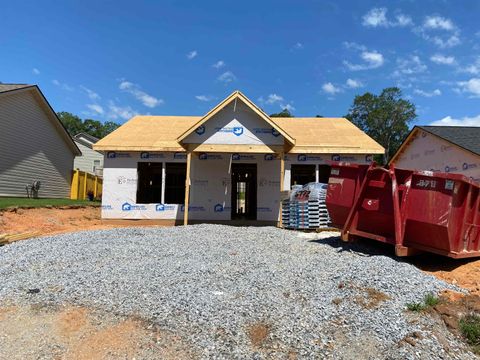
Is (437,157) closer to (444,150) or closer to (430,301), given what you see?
(444,150)

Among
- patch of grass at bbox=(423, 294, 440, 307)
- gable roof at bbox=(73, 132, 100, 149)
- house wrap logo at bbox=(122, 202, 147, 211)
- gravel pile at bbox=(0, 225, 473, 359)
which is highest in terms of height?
gable roof at bbox=(73, 132, 100, 149)

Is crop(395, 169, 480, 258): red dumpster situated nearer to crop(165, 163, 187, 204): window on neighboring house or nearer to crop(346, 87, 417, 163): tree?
crop(165, 163, 187, 204): window on neighboring house

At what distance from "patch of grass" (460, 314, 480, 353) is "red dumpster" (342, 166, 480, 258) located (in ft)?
7.20

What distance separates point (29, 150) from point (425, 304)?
2228 cm

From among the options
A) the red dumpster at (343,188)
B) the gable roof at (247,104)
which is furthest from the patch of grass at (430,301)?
the gable roof at (247,104)

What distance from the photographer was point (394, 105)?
60312 millimetres

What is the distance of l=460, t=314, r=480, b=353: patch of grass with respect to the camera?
13.7ft

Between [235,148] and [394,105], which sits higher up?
[394,105]

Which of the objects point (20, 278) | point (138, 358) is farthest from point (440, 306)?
point (20, 278)

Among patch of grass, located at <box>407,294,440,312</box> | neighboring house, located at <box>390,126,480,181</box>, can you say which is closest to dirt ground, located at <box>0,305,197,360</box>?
patch of grass, located at <box>407,294,440,312</box>

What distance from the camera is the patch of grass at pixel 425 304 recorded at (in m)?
4.86

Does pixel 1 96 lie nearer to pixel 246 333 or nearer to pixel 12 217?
pixel 12 217

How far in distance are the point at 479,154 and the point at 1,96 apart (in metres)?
23.8

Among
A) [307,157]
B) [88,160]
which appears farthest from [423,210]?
[88,160]
